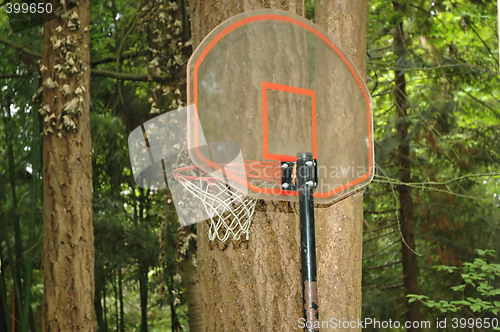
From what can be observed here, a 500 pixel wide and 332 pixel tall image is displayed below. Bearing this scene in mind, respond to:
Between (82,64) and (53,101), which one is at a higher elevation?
(82,64)

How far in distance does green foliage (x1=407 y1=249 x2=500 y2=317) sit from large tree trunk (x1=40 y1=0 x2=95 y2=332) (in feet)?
9.00

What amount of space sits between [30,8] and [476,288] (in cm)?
523

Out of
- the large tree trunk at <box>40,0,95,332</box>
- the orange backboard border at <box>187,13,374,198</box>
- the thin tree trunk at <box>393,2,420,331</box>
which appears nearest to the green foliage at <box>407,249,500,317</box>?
the thin tree trunk at <box>393,2,420,331</box>

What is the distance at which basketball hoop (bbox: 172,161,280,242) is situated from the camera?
2.24m

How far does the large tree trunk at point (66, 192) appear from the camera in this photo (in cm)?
455

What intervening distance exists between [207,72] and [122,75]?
3064 mm

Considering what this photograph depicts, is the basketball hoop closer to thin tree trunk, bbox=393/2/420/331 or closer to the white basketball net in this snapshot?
the white basketball net

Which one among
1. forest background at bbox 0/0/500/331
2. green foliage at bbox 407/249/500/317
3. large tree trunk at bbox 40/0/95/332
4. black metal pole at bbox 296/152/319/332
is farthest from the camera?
forest background at bbox 0/0/500/331

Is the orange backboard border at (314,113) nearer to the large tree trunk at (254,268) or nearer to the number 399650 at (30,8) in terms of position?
the large tree trunk at (254,268)

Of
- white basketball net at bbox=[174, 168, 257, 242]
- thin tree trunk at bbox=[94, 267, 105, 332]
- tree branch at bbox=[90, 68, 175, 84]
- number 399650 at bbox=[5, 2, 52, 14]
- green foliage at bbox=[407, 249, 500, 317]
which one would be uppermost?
number 399650 at bbox=[5, 2, 52, 14]

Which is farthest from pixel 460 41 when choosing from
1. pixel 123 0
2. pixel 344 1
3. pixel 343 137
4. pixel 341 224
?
pixel 343 137

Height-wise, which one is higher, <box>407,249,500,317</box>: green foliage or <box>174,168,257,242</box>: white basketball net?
<box>174,168,257,242</box>: white basketball net

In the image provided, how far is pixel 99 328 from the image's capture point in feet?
26.1

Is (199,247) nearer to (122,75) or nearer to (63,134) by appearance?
(63,134)
